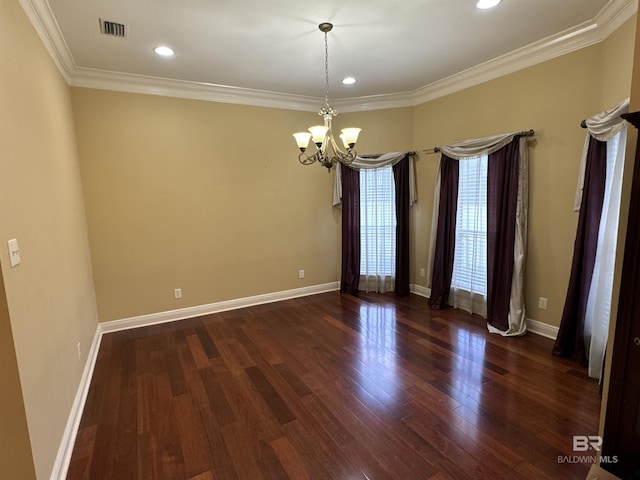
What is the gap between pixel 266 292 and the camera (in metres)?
4.73

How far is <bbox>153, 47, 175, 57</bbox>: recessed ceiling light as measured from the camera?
3.01 metres

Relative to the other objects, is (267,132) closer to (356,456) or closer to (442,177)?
(442,177)

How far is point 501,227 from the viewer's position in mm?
3576

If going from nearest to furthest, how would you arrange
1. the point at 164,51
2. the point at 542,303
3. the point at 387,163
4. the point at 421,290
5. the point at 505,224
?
the point at 164,51 < the point at 542,303 < the point at 505,224 < the point at 387,163 < the point at 421,290

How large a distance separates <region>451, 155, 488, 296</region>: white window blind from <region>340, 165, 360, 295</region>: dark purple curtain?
4.58 ft

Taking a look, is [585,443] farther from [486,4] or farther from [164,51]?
[164,51]

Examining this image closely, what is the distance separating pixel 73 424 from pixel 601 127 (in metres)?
4.37

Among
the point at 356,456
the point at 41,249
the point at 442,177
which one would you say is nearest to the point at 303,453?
the point at 356,456

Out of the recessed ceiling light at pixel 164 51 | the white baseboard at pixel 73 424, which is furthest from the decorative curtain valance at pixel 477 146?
the white baseboard at pixel 73 424

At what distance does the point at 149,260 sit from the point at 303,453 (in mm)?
2939

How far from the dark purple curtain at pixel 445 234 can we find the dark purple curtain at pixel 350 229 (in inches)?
44.3

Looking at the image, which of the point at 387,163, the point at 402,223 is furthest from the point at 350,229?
the point at 387,163

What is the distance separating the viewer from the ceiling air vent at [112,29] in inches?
101

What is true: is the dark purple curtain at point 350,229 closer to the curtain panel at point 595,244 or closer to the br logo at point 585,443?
the curtain panel at point 595,244
